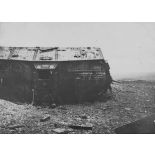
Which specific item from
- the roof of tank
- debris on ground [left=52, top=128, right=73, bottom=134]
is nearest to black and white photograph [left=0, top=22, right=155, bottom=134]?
the roof of tank

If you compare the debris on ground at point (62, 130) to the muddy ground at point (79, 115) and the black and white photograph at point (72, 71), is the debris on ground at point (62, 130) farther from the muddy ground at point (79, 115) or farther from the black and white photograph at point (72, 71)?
the black and white photograph at point (72, 71)

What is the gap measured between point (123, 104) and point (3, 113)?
3.85 m

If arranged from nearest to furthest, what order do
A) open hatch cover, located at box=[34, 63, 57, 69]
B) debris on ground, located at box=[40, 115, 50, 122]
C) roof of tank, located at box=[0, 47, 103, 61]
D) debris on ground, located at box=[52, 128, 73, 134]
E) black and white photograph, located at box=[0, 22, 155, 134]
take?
1. debris on ground, located at box=[52, 128, 73, 134]
2. debris on ground, located at box=[40, 115, 50, 122]
3. black and white photograph, located at box=[0, 22, 155, 134]
4. open hatch cover, located at box=[34, 63, 57, 69]
5. roof of tank, located at box=[0, 47, 103, 61]

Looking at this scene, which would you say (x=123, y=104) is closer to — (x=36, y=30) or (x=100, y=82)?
(x=100, y=82)

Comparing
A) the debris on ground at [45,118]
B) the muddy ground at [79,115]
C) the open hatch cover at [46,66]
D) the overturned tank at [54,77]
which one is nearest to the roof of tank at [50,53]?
the overturned tank at [54,77]

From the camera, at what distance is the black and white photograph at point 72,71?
7.17m

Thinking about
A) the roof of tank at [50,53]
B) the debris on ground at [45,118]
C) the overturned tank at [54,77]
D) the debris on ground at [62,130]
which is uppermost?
the roof of tank at [50,53]

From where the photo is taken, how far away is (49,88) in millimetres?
8180

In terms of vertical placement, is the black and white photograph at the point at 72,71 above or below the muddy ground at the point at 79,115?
above

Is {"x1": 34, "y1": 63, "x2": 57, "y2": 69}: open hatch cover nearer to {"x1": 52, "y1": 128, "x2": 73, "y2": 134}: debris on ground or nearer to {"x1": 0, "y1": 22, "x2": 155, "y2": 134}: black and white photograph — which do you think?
{"x1": 0, "y1": 22, "x2": 155, "y2": 134}: black and white photograph

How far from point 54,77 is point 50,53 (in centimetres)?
93

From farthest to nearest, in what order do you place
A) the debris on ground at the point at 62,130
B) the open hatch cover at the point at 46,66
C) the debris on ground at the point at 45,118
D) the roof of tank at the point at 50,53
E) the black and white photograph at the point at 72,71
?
1. the roof of tank at the point at 50,53
2. the open hatch cover at the point at 46,66
3. the black and white photograph at the point at 72,71
4. the debris on ground at the point at 45,118
5. the debris on ground at the point at 62,130

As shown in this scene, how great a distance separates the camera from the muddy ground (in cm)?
641

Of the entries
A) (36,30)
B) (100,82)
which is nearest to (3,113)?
(36,30)
